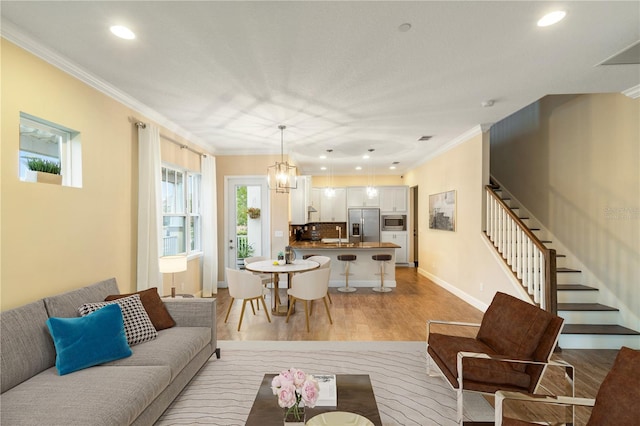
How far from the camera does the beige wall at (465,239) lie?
15.4ft

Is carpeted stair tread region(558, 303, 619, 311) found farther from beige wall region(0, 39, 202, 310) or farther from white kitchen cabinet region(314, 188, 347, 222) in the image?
white kitchen cabinet region(314, 188, 347, 222)

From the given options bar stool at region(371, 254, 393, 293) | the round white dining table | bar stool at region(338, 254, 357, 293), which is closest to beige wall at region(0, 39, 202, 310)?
the round white dining table

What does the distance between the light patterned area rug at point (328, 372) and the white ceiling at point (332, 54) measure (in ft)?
8.81

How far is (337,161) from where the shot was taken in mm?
7719

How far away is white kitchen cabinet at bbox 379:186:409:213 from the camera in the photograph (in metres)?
9.26

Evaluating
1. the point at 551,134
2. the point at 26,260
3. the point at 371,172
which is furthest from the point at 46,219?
the point at 371,172

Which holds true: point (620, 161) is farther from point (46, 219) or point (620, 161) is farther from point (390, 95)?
point (46, 219)

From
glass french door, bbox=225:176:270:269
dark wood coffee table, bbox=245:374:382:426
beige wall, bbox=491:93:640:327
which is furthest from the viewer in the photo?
glass french door, bbox=225:176:270:269

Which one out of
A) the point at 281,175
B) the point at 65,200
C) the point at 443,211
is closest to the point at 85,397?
the point at 65,200

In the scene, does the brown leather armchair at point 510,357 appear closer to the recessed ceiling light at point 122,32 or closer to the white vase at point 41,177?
the recessed ceiling light at point 122,32

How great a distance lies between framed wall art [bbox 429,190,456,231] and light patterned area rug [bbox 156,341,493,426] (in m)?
3.15

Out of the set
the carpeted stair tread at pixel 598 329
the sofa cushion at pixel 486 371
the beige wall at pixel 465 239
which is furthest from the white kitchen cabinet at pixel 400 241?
the sofa cushion at pixel 486 371

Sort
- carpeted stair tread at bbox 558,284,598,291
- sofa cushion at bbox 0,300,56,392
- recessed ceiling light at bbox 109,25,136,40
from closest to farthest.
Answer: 1. sofa cushion at bbox 0,300,56,392
2. recessed ceiling light at bbox 109,25,136,40
3. carpeted stair tread at bbox 558,284,598,291

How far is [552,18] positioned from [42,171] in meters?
4.22
